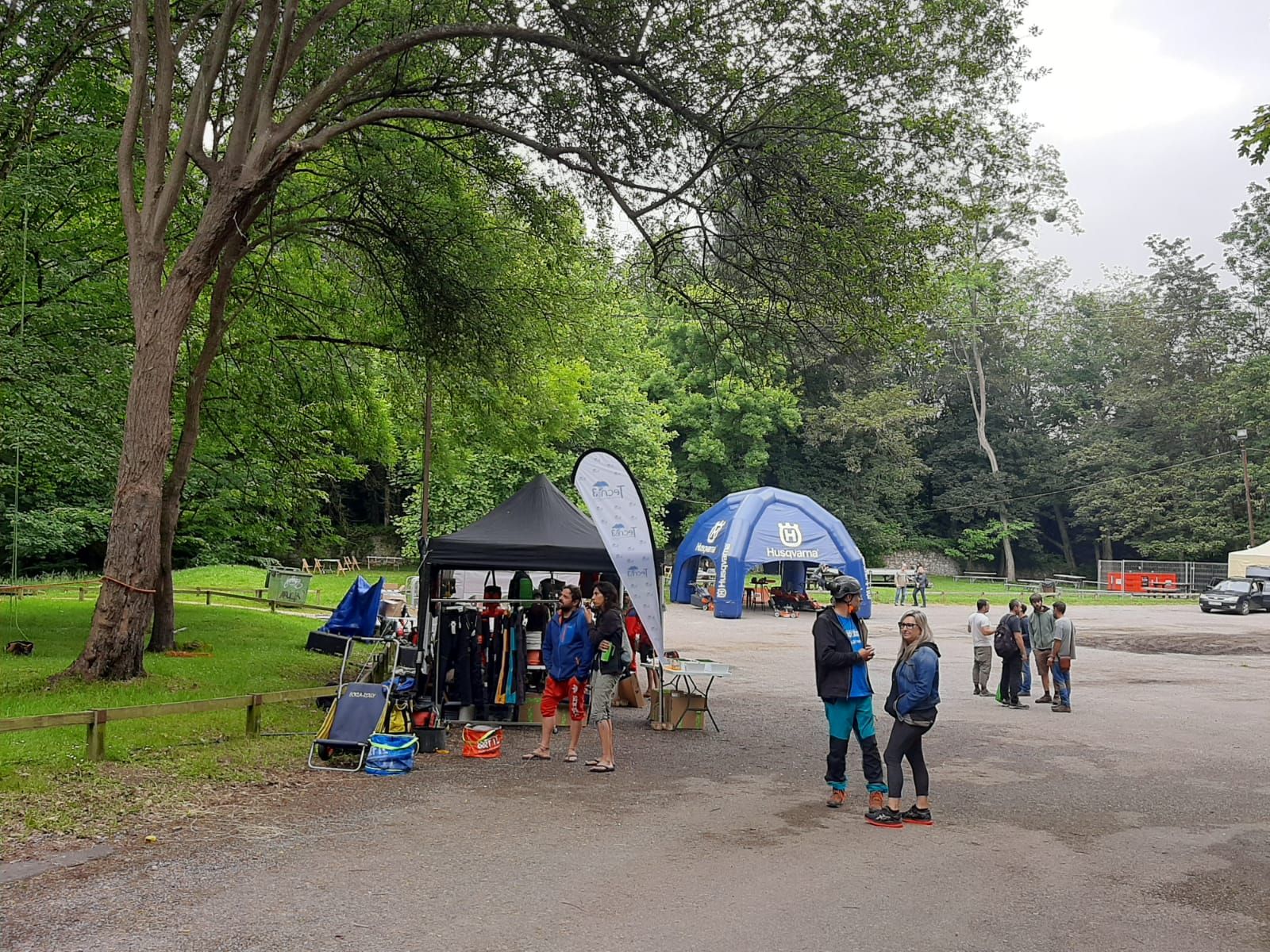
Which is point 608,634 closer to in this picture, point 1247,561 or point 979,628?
point 979,628

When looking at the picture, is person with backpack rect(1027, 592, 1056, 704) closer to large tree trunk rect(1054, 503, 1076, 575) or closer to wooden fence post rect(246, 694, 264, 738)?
wooden fence post rect(246, 694, 264, 738)

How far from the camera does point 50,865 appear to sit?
248 inches

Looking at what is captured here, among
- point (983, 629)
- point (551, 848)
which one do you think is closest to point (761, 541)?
point (983, 629)

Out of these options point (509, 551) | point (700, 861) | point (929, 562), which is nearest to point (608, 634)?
point (509, 551)

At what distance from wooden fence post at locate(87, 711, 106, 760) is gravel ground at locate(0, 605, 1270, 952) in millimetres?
1564

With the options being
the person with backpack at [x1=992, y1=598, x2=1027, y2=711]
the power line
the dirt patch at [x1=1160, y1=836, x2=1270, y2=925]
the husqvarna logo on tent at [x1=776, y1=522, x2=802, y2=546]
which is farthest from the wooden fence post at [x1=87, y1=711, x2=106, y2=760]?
the power line

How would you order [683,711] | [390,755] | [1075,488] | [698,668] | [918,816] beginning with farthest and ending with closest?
[1075,488] → [683,711] → [698,668] → [390,755] → [918,816]

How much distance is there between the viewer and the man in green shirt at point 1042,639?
48.5ft

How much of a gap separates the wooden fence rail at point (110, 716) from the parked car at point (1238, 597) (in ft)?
120

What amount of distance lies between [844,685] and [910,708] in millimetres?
669

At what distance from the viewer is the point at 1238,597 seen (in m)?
37.7

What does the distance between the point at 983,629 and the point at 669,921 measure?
11263mm

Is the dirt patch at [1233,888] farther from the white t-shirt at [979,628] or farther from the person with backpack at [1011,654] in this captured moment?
the white t-shirt at [979,628]

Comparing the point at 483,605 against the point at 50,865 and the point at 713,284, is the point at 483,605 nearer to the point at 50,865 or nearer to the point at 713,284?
the point at 713,284
